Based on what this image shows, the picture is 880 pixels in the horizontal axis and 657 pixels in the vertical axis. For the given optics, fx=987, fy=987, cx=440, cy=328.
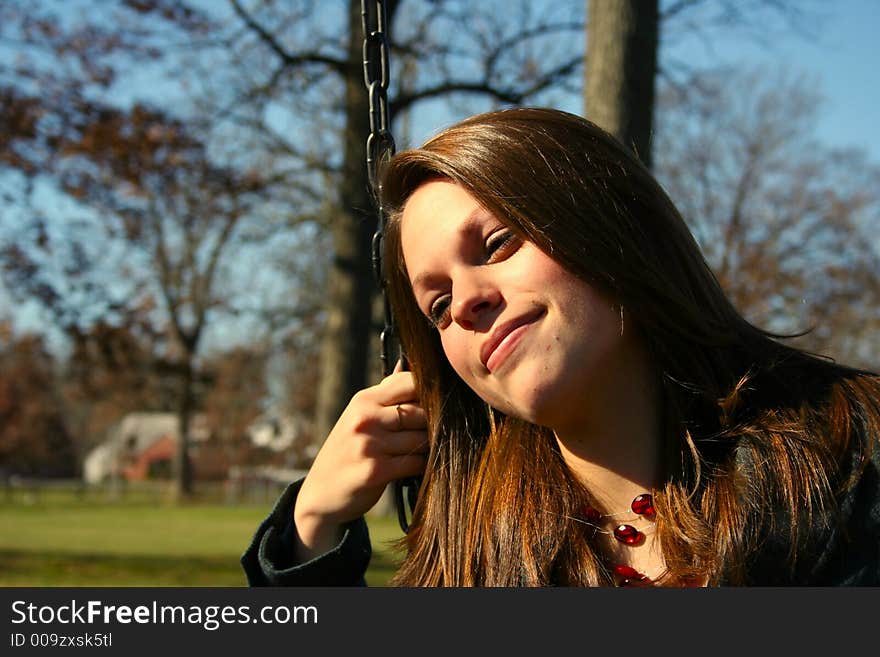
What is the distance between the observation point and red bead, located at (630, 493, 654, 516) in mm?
1882

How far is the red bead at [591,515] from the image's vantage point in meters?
1.92

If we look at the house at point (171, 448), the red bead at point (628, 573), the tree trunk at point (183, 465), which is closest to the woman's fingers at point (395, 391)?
the red bead at point (628, 573)

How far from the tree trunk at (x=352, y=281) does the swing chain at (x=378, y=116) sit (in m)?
9.19

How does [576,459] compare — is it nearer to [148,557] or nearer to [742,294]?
[148,557]

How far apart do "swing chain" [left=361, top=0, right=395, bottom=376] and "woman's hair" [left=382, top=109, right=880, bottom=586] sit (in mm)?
335

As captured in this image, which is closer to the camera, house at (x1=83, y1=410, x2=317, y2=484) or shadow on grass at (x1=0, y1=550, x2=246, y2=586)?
shadow on grass at (x1=0, y1=550, x2=246, y2=586)

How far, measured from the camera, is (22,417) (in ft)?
156

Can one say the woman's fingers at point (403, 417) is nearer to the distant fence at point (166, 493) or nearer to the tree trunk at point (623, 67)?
the tree trunk at point (623, 67)

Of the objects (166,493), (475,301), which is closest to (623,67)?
(475,301)

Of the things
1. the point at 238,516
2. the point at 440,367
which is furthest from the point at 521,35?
the point at 238,516

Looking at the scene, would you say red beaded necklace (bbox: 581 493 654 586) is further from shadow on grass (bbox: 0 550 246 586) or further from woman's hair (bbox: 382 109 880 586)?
shadow on grass (bbox: 0 550 246 586)

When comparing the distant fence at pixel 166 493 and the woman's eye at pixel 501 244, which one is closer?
the woman's eye at pixel 501 244

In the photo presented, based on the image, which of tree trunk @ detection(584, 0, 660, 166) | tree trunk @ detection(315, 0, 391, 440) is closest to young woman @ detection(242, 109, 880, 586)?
tree trunk @ detection(584, 0, 660, 166)

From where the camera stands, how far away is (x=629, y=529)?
1882mm
